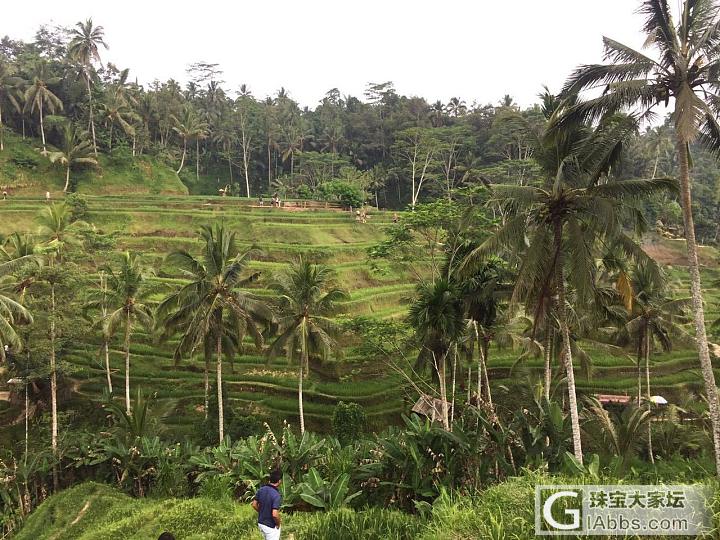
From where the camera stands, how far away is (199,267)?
55.1 ft

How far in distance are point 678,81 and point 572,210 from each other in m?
3.40

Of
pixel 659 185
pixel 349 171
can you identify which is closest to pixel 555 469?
pixel 659 185

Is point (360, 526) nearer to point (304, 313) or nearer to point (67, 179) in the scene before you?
point (304, 313)

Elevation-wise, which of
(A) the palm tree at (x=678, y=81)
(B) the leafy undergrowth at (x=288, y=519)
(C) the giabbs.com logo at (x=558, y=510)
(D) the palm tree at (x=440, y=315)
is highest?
(A) the palm tree at (x=678, y=81)

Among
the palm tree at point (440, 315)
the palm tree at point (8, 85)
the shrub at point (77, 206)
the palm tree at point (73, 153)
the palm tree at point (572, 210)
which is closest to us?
the palm tree at point (572, 210)

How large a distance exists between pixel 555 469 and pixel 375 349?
1065cm

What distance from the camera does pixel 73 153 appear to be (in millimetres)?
44719

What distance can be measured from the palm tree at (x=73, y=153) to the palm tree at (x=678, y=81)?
158 feet

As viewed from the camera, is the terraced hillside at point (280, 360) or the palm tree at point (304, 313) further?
the terraced hillside at point (280, 360)

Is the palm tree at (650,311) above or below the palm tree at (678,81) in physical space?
below

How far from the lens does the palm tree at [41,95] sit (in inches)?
1820

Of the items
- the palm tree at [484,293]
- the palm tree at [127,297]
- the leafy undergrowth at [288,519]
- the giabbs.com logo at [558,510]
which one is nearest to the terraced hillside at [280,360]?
the palm tree at [127,297]

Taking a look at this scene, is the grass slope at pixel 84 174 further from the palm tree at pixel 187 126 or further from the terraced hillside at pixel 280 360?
the palm tree at pixel 187 126

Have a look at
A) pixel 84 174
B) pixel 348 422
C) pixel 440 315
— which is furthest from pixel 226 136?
pixel 440 315
